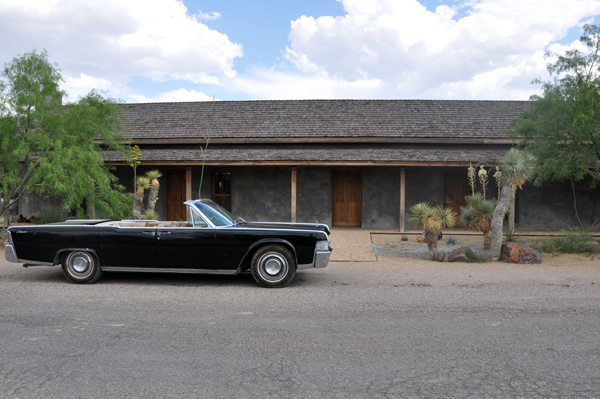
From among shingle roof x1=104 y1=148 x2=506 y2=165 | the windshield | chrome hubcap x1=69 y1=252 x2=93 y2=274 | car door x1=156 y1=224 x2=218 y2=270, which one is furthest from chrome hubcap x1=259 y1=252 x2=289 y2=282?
shingle roof x1=104 y1=148 x2=506 y2=165

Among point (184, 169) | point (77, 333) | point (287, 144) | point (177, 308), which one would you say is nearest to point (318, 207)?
point (287, 144)

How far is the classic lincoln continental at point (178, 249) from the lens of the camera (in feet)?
22.0

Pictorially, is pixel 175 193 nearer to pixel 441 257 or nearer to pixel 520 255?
pixel 441 257

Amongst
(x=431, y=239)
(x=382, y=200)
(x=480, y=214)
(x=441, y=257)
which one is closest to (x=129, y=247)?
(x=431, y=239)

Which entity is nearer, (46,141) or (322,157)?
(46,141)

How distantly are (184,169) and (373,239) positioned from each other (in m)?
7.96

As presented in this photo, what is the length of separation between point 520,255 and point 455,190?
7.33m

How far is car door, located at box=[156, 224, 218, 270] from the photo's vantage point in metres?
6.69

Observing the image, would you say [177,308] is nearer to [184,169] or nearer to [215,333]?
[215,333]

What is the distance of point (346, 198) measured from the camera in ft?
54.3

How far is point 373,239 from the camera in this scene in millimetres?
13266

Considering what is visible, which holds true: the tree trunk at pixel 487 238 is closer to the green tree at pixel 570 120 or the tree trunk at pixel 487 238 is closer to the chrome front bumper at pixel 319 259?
the green tree at pixel 570 120

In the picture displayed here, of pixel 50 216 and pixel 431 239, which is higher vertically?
pixel 50 216

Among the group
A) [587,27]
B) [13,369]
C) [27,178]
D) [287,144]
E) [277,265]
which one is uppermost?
[587,27]
